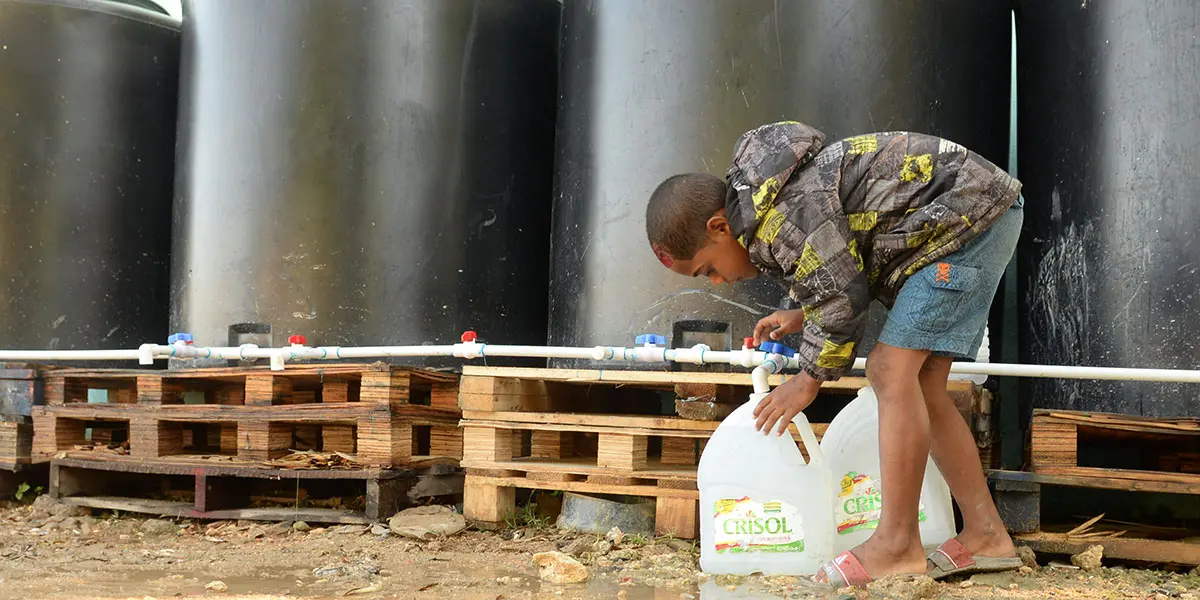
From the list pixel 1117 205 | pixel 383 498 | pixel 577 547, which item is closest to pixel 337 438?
pixel 383 498

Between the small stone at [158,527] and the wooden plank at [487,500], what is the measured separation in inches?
45.5

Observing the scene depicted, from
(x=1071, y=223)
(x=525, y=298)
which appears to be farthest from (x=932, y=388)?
(x=525, y=298)

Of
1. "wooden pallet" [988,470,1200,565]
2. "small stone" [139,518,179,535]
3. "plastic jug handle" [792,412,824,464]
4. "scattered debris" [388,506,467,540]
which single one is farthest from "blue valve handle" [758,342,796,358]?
"small stone" [139,518,179,535]

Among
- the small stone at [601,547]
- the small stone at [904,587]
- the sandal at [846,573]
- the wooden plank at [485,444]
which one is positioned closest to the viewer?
the small stone at [904,587]

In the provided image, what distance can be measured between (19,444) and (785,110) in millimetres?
3464

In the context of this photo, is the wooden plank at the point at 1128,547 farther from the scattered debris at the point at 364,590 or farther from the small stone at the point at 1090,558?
the scattered debris at the point at 364,590

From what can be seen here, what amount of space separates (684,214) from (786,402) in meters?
0.57

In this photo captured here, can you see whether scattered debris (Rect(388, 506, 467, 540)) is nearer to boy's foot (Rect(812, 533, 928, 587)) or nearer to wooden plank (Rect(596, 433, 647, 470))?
wooden plank (Rect(596, 433, 647, 470))

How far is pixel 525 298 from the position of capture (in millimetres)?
4664

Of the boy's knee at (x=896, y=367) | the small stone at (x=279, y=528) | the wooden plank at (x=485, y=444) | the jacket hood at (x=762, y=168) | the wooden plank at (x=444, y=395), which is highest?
the jacket hood at (x=762, y=168)

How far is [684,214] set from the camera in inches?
111

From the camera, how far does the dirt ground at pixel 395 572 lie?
2.82 m

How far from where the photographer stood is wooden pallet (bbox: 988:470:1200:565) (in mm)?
3154

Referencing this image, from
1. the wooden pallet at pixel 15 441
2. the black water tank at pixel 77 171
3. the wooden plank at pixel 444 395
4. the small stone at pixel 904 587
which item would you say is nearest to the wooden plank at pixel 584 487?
the wooden plank at pixel 444 395
